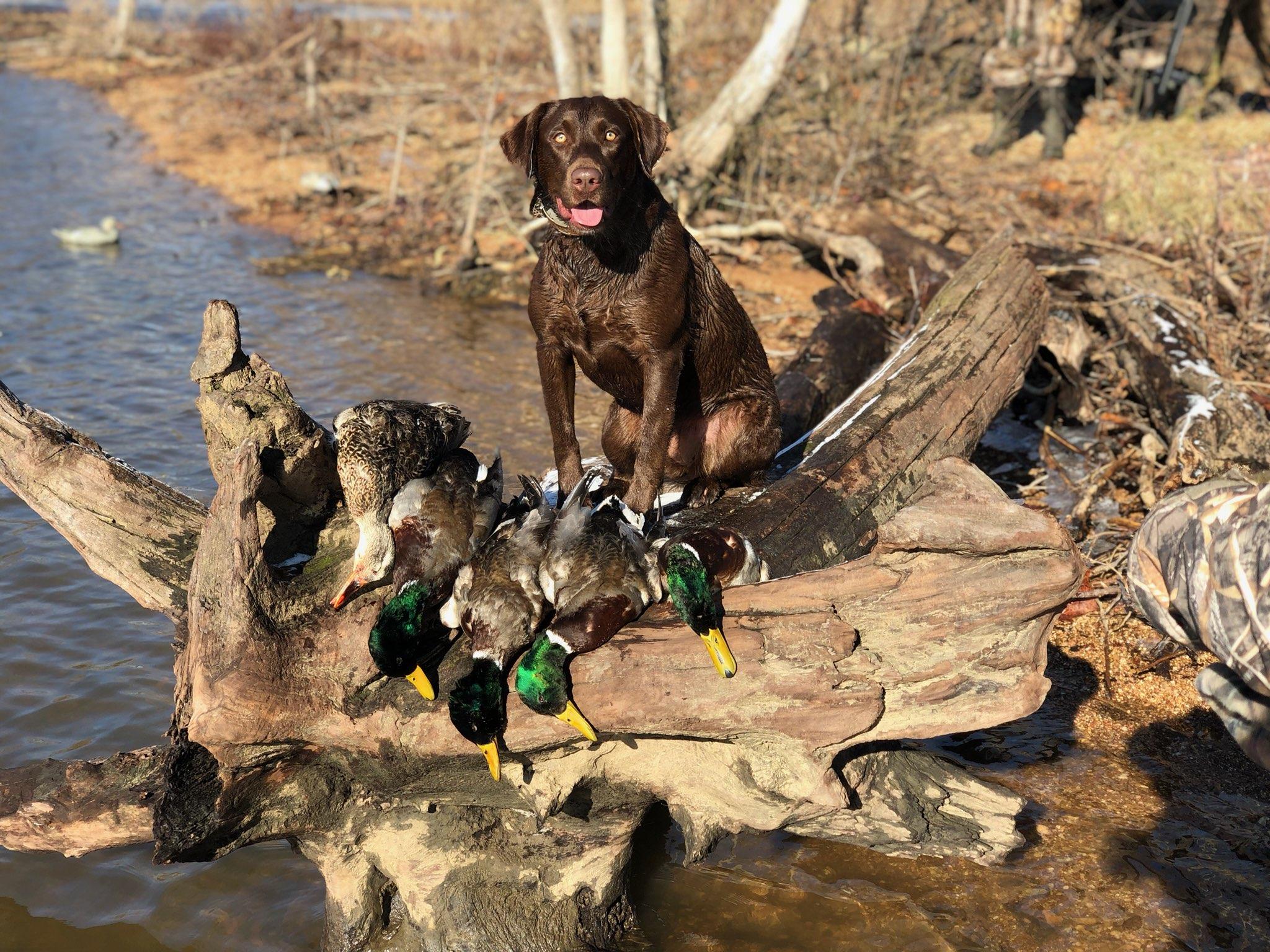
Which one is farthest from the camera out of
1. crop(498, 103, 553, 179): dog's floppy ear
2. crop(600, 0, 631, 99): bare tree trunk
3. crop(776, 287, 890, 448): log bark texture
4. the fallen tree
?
crop(600, 0, 631, 99): bare tree trunk

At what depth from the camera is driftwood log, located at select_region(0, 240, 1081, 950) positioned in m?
3.33

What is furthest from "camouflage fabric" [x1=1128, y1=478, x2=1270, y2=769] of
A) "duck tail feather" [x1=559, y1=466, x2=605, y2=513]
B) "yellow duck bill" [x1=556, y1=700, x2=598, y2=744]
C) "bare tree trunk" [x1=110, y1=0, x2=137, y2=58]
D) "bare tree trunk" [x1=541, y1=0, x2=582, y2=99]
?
"bare tree trunk" [x1=110, y1=0, x2=137, y2=58]

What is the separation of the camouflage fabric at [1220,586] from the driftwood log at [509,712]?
10.5 inches

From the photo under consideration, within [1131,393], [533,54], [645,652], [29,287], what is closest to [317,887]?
[645,652]

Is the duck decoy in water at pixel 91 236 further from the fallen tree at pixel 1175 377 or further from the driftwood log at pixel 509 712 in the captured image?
the fallen tree at pixel 1175 377

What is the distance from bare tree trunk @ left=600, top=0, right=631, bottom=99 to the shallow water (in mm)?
3910

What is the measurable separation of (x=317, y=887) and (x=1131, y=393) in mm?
6148

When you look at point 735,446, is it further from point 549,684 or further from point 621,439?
point 549,684

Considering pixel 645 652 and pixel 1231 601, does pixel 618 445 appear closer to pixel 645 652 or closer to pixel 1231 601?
pixel 645 652

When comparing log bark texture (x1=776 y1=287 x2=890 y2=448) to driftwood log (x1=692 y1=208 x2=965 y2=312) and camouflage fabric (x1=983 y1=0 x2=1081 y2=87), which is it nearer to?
driftwood log (x1=692 y1=208 x2=965 y2=312)

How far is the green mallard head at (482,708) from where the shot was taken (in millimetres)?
3225

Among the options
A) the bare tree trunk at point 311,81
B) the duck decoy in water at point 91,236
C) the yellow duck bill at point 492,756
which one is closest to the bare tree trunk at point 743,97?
the duck decoy in water at point 91,236

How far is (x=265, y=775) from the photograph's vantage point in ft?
11.4

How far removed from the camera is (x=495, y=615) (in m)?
3.45
